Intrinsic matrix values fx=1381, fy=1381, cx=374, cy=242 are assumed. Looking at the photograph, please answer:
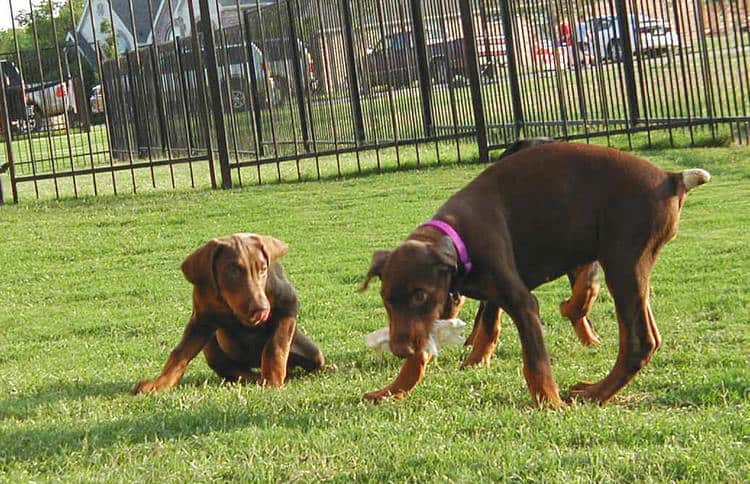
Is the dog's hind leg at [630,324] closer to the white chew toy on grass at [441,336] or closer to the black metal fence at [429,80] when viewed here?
the white chew toy on grass at [441,336]

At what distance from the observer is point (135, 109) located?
26.8 meters

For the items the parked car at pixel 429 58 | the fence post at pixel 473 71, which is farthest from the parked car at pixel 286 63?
the fence post at pixel 473 71

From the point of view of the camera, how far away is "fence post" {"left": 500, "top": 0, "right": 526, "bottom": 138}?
58.0 feet

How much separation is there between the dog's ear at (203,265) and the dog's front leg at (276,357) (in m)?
0.46

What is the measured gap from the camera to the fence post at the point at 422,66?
18.6 meters

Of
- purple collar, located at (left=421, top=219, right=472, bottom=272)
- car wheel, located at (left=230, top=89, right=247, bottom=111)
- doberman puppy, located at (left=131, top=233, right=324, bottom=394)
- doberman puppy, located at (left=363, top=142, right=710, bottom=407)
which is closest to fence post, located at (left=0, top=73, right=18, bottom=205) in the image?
car wheel, located at (left=230, top=89, right=247, bottom=111)

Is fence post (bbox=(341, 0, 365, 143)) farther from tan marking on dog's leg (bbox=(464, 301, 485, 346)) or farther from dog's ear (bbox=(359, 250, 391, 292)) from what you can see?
dog's ear (bbox=(359, 250, 391, 292))

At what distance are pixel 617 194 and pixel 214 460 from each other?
235cm

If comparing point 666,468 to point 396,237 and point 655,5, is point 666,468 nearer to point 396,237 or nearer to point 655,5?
point 396,237

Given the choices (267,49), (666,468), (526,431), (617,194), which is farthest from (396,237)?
(267,49)

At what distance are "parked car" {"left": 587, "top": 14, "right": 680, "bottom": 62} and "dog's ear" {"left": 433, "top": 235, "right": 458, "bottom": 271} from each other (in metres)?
10.7

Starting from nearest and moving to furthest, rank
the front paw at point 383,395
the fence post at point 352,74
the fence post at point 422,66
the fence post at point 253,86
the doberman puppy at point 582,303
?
the front paw at point 383,395
the doberman puppy at point 582,303
the fence post at point 422,66
the fence post at point 352,74
the fence post at point 253,86

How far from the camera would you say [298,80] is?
66.1ft

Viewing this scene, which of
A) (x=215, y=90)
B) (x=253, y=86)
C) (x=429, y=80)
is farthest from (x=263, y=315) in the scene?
(x=253, y=86)
